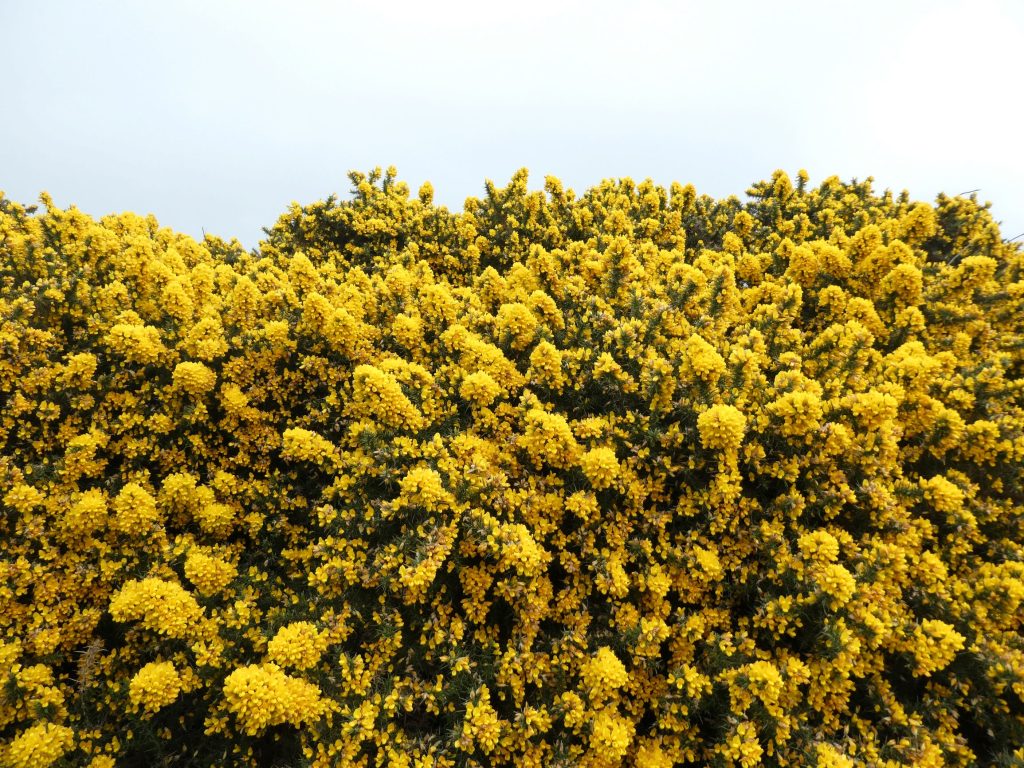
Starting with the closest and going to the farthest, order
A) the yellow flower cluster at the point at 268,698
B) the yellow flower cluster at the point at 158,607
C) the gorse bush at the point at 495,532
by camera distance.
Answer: the yellow flower cluster at the point at 268,698 → the gorse bush at the point at 495,532 → the yellow flower cluster at the point at 158,607

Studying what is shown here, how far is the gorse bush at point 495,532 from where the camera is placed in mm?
4000

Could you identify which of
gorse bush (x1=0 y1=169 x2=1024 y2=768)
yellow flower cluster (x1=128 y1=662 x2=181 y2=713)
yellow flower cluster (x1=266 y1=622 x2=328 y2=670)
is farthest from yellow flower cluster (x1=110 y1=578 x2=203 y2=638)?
yellow flower cluster (x1=266 y1=622 x2=328 y2=670)

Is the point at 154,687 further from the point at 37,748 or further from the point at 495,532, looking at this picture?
the point at 495,532

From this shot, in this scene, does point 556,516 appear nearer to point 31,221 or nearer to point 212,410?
point 212,410

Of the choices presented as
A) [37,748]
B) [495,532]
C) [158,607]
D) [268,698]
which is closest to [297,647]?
[268,698]

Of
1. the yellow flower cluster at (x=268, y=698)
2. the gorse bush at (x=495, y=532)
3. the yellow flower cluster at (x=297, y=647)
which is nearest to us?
the yellow flower cluster at (x=268, y=698)

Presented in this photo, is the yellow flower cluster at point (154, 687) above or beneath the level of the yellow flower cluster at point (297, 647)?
beneath

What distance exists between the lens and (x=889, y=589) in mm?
4359

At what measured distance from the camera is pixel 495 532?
4.22m

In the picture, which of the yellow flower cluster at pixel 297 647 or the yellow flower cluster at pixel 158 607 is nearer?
the yellow flower cluster at pixel 297 647

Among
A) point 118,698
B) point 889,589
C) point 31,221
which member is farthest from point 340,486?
point 31,221

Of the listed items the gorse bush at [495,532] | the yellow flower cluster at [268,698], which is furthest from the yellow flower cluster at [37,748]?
the yellow flower cluster at [268,698]

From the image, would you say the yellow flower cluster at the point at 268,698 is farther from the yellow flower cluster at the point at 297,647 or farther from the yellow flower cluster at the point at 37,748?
the yellow flower cluster at the point at 37,748

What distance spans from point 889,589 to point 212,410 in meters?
7.10
